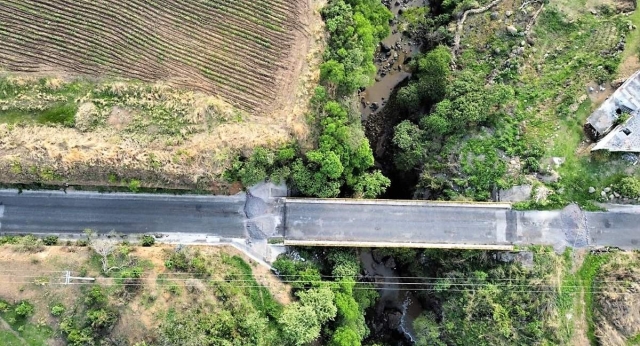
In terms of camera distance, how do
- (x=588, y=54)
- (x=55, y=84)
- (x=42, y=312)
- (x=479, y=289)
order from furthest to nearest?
(x=588, y=54)
(x=479, y=289)
(x=55, y=84)
(x=42, y=312)

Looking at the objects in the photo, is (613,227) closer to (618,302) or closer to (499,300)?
(618,302)

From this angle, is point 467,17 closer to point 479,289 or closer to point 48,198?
point 479,289

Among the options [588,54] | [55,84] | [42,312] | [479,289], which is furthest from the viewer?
[588,54]

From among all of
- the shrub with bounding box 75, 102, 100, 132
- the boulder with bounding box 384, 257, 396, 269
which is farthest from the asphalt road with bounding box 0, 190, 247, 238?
the boulder with bounding box 384, 257, 396, 269

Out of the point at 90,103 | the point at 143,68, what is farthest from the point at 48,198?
the point at 143,68

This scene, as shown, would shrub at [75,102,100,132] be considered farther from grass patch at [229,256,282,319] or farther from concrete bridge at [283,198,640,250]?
concrete bridge at [283,198,640,250]

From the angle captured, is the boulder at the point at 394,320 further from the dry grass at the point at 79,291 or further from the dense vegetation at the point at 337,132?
the dry grass at the point at 79,291
